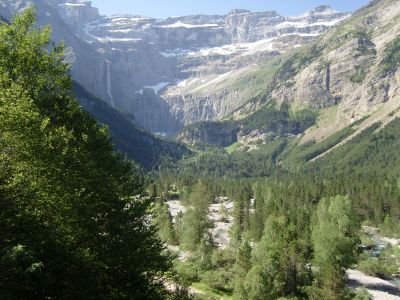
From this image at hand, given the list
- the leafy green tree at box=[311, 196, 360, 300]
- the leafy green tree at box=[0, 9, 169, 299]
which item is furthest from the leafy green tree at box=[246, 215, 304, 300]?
A: the leafy green tree at box=[0, 9, 169, 299]

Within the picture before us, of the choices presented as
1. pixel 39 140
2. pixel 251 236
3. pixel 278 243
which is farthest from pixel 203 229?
pixel 39 140

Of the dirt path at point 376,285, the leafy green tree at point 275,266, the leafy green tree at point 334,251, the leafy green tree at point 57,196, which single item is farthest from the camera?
the dirt path at point 376,285

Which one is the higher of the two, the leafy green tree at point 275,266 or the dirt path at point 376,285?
the leafy green tree at point 275,266

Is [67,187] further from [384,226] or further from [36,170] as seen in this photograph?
[384,226]

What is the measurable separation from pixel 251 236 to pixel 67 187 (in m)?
87.9

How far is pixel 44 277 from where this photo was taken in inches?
854

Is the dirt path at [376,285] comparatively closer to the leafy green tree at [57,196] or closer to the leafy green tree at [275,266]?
the leafy green tree at [275,266]

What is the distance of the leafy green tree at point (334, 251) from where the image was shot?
6363 cm

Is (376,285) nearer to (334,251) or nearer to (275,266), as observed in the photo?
(334,251)

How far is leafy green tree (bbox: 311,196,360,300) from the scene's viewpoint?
6363cm

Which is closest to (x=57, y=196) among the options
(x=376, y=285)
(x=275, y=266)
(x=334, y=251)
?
(x=275, y=266)

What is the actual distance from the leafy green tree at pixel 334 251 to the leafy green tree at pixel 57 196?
37.5m

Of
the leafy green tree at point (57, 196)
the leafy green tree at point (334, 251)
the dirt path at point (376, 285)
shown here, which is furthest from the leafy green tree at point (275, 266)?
the leafy green tree at point (57, 196)

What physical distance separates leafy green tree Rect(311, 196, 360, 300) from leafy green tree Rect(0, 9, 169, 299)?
37533mm
